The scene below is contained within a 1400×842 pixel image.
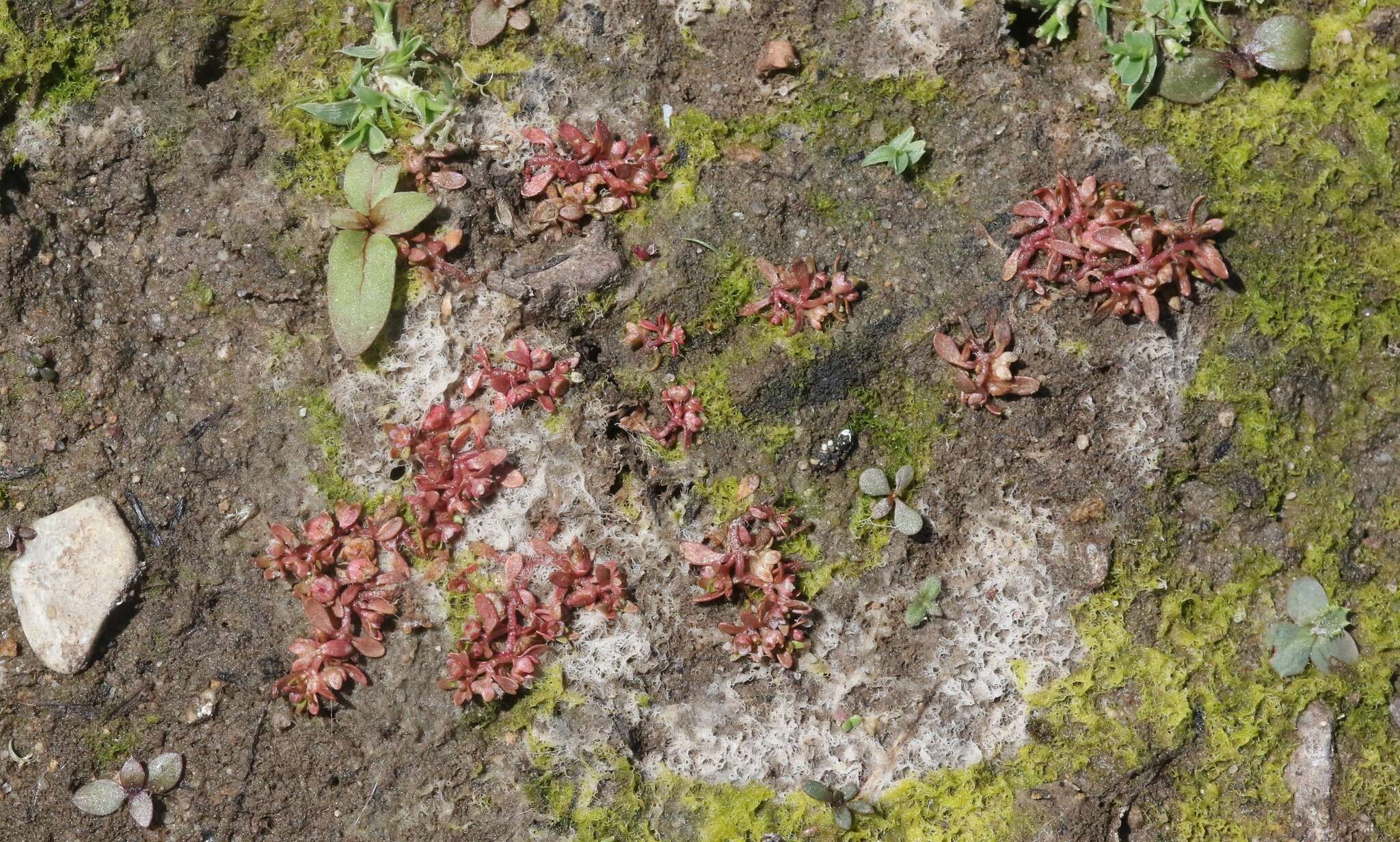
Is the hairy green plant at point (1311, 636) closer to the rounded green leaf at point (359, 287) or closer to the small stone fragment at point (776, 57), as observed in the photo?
the small stone fragment at point (776, 57)

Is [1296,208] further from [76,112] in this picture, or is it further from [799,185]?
[76,112]

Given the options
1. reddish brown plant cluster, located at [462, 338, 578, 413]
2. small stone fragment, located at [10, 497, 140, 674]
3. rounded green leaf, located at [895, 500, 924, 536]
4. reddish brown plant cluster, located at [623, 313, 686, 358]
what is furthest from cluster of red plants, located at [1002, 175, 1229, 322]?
small stone fragment, located at [10, 497, 140, 674]

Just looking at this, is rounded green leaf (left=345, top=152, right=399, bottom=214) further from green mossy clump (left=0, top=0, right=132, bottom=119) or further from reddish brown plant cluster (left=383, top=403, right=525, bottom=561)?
green mossy clump (left=0, top=0, right=132, bottom=119)

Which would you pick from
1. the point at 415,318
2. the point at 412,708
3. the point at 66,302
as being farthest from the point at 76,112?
the point at 412,708

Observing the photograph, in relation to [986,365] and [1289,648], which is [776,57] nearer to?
[986,365]

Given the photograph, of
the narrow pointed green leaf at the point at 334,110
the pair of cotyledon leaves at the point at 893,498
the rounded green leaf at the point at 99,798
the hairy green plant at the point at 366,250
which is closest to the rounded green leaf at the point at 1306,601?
the pair of cotyledon leaves at the point at 893,498

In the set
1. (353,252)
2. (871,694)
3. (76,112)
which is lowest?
(871,694)

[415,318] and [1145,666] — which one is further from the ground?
[415,318]
